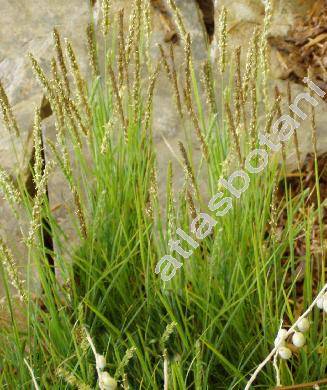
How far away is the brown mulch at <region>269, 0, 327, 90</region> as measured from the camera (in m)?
3.20

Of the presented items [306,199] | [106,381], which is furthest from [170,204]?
[306,199]

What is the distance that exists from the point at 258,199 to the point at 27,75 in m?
1.26

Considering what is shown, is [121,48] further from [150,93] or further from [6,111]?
[6,111]

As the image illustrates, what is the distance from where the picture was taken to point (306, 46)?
3254 mm

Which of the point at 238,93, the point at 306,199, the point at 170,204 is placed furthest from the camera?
the point at 306,199

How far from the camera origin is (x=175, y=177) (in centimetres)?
287

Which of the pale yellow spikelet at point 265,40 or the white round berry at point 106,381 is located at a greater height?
the pale yellow spikelet at point 265,40

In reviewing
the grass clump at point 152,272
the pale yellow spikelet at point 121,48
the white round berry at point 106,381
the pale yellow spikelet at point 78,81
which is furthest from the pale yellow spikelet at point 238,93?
the white round berry at point 106,381

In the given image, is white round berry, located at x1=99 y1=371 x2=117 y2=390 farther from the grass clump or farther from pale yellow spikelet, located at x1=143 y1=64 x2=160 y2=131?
pale yellow spikelet, located at x1=143 y1=64 x2=160 y2=131

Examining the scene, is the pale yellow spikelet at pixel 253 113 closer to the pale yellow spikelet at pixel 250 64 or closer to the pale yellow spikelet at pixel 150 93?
the pale yellow spikelet at pixel 250 64

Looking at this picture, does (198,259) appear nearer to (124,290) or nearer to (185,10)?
(124,290)

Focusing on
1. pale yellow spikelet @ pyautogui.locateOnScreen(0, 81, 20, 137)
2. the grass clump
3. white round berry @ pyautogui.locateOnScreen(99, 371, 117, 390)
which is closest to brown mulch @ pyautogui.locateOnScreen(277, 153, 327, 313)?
the grass clump

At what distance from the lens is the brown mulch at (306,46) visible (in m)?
3.20

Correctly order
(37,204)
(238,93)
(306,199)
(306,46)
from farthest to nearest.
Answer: (306,46), (306,199), (238,93), (37,204)
